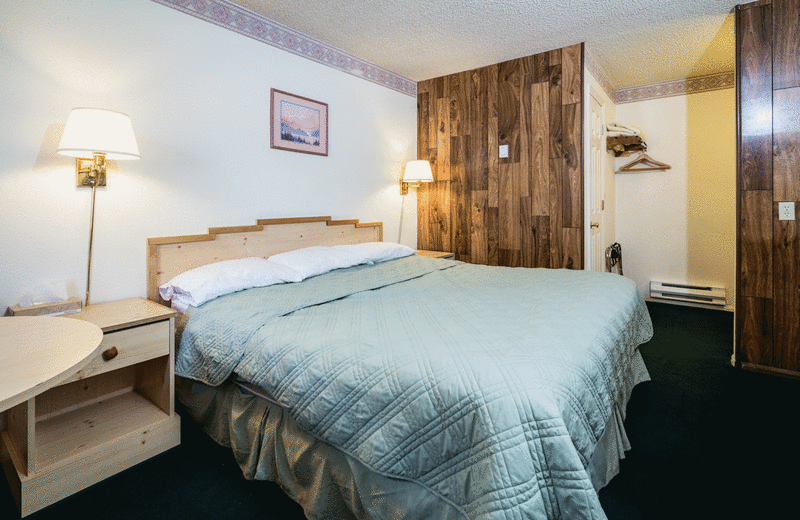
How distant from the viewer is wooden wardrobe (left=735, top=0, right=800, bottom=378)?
A: 8.38 ft

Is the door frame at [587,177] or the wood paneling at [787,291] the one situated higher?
the door frame at [587,177]

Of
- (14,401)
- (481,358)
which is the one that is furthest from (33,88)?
(481,358)

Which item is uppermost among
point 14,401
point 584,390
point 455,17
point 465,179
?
point 455,17

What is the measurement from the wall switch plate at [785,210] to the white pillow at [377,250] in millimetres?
2506

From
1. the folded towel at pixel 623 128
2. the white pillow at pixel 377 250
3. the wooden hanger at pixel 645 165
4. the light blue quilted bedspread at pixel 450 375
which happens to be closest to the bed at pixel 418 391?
the light blue quilted bedspread at pixel 450 375

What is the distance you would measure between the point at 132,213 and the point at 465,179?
2787 millimetres

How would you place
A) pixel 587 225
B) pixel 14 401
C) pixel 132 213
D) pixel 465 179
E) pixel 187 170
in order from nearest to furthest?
pixel 14 401
pixel 132 213
pixel 187 170
pixel 587 225
pixel 465 179

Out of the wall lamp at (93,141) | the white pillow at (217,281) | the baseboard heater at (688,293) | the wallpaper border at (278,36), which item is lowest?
the baseboard heater at (688,293)

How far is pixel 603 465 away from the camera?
4.96 ft

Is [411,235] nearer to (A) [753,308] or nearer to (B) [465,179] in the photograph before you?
(B) [465,179]

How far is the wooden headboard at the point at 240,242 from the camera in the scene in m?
2.26

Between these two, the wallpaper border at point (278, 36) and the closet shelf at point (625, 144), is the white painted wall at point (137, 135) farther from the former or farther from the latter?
the closet shelf at point (625, 144)

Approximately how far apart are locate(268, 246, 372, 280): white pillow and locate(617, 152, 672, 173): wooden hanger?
11.1 ft

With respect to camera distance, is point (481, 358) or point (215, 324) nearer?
point (481, 358)
